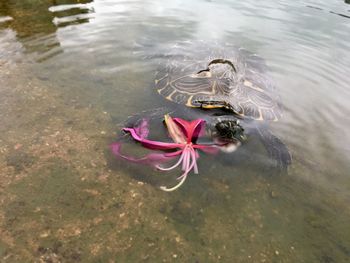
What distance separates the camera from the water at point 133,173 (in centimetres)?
294

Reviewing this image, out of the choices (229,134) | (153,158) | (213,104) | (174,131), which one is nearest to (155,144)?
(153,158)

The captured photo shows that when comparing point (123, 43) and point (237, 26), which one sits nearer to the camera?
point (123, 43)

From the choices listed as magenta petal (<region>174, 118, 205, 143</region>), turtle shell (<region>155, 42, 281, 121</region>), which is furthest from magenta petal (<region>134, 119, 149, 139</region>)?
turtle shell (<region>155, 42, 281, 121</region>)

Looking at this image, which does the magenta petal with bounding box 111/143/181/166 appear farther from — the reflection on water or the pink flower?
the reflection on water

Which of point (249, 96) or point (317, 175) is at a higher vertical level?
point (249, 96)

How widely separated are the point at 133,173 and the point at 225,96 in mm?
1649

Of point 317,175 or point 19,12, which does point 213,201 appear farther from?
point 19,12

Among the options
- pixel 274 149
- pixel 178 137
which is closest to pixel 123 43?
pixel 178 137

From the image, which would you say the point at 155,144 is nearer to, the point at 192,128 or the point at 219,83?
the point at 192,128

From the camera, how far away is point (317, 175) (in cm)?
383

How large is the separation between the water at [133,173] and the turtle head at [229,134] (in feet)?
0.50

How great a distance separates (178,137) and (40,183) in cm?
156

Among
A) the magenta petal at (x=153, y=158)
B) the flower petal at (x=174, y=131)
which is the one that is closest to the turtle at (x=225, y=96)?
the flower petal at (x=174, y=131)

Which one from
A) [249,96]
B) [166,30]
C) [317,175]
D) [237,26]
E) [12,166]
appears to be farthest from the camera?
[237,26]
